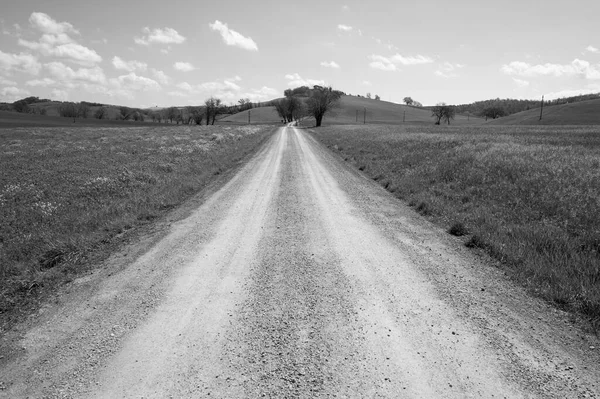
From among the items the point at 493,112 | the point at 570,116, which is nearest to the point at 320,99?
the point at 570,116

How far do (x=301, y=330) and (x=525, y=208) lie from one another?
29.9 feet

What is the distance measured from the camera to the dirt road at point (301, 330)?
143 inches

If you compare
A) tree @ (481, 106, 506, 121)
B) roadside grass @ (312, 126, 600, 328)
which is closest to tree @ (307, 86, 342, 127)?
roadside grass @ (312, 126, 600, 328)

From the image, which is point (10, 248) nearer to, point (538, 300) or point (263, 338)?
point (263, 338)

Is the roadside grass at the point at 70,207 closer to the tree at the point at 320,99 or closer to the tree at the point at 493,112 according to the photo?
the tree at the point at 320,99

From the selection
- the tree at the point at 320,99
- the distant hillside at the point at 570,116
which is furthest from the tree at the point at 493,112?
the tree at the point at 320,99

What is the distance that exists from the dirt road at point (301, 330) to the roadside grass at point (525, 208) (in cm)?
66

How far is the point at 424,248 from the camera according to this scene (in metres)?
7.72

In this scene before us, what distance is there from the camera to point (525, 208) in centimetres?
1009

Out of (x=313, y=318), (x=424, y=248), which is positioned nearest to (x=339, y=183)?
(x=424, y=248)

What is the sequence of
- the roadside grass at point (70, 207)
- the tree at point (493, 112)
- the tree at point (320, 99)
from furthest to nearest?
the tree at point (493, 112)
the tree at point (320, 99)
the roadside grass at point (70, 207)

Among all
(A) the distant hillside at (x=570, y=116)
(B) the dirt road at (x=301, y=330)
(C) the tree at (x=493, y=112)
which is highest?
(C) the tree at (x=493, y=112)

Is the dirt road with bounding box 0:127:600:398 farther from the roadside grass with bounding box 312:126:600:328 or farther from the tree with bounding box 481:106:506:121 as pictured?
the tree with bounding box 481:106:506:121

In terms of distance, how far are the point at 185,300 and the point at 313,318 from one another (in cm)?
219
